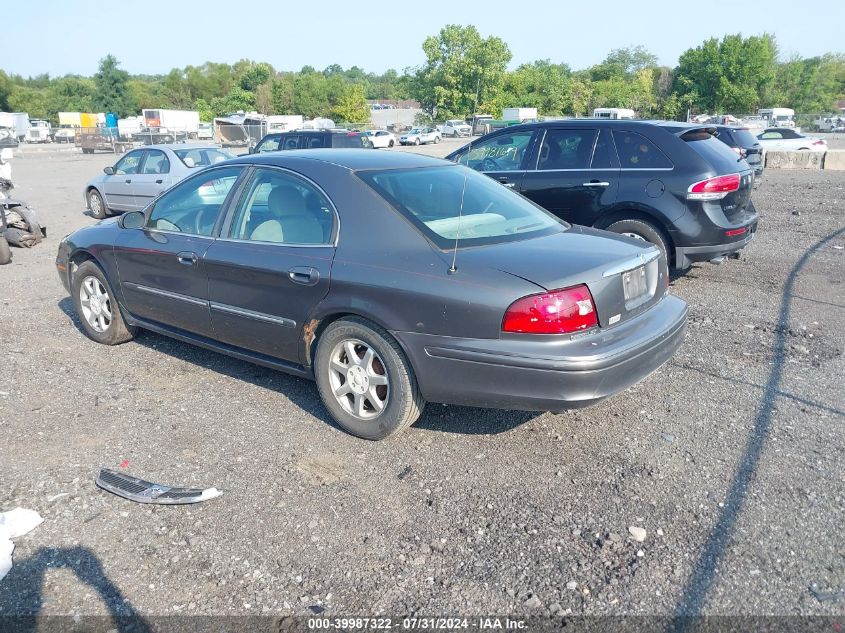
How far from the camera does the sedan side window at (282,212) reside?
4328 millimetres

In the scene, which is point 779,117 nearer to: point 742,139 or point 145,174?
point 742,139

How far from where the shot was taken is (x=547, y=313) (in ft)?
11.6

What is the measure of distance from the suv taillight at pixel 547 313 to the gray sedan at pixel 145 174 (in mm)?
10971

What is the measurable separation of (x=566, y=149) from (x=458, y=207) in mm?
3946

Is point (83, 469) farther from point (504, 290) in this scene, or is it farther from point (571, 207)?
point (571, 207)

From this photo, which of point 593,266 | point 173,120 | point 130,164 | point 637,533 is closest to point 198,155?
point 130,164

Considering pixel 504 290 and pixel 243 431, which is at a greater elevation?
pixel 504 290

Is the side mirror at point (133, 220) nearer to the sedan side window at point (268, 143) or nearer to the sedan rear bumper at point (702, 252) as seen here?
the sedan rear bumper at point (702, 252)

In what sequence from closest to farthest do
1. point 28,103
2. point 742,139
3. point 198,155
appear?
1. point 198,155
2. point 742,139
3. point 28,103

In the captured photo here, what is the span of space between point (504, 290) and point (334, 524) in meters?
1.41

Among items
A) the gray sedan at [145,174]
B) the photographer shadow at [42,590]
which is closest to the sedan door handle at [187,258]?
the photographer shadow at [42,590]

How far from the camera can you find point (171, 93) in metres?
106

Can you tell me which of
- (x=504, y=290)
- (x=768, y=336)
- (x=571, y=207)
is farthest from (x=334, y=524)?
(x=571, y=207)

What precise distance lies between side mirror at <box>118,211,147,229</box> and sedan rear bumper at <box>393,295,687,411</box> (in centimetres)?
267
